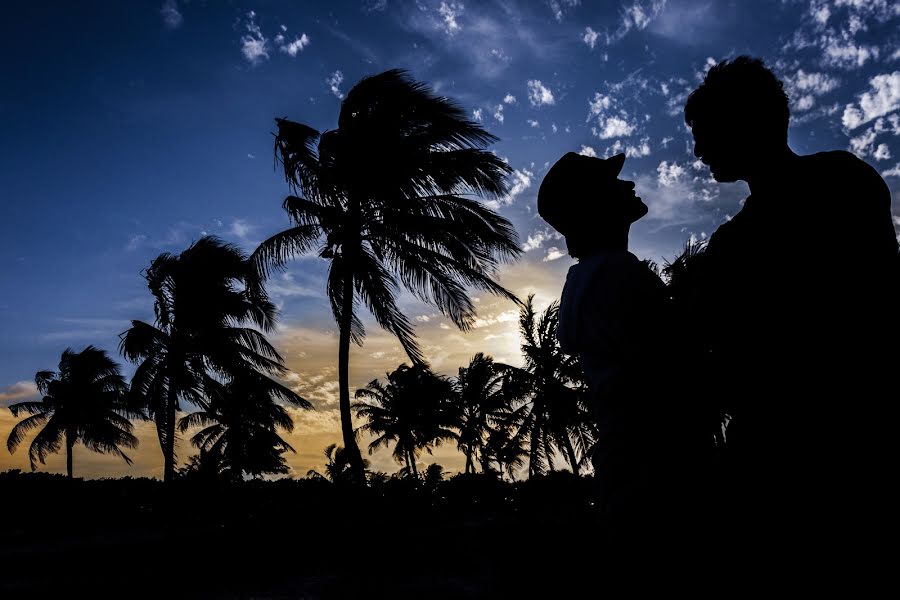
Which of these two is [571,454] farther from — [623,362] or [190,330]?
[623,362]

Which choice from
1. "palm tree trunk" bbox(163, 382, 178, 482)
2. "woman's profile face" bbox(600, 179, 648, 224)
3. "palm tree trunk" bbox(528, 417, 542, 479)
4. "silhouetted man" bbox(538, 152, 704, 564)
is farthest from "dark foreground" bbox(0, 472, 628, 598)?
"palm tree trunk" bbox(528, 417, 542, 479)

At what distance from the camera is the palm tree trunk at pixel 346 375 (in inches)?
334

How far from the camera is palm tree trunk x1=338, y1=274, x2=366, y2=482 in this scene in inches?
334

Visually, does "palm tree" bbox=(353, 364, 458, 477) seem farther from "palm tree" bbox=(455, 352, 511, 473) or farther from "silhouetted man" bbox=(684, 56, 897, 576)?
"silhouetted man" bbox=(684, 56, 897, 576)

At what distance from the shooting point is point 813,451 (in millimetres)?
709

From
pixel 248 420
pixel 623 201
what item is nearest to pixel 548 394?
pixel 248 420

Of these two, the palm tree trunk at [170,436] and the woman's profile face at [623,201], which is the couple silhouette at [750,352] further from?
the palm tree trunk at [170,436]

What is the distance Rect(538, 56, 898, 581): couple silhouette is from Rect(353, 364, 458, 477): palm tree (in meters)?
27.8

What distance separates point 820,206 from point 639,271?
326 millimetres

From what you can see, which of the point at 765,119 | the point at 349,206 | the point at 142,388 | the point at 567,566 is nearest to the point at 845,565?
the point at 765,119

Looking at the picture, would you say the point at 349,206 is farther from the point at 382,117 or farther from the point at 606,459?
the point at 606,459

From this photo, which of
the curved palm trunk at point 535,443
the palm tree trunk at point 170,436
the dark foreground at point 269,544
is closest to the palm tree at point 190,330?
the palm tree trunk at point 170,436

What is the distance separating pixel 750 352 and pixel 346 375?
8497 millimetres

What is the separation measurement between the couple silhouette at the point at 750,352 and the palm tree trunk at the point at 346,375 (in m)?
7.81
